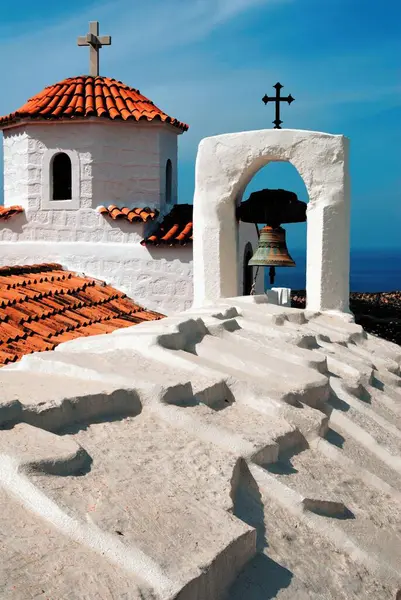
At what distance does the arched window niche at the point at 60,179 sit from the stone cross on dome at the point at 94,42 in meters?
1.69

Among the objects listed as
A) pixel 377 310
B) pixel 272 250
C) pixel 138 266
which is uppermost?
pixel 272 250

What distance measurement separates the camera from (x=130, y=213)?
32.0ft

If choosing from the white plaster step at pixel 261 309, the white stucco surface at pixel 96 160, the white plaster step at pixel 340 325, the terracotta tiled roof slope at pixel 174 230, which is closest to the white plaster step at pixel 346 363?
the white plaster step at pixel 261 309

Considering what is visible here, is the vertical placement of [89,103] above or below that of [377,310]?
above

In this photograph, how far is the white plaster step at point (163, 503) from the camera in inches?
55.6

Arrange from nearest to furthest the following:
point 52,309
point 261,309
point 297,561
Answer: point 297,561 < point 261,309 < point 52,309

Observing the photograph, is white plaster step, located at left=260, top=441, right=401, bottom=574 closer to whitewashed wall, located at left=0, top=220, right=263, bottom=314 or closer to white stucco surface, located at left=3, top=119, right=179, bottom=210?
whitewashed wall, located at left=0, top=220, right=263, bottom=314

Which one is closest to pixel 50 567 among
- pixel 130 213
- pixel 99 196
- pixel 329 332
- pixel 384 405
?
pixel 384 405

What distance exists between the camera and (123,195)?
10.1 m

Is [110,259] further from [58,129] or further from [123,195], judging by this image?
[58,129]

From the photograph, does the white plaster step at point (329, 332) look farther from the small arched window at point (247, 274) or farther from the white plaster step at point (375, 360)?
the small arched window at point (247, 274)

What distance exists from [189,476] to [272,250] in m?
4.50

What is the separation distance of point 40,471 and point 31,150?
899cm

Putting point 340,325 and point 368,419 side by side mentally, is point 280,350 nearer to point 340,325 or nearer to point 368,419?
point 368,419
